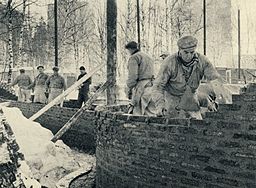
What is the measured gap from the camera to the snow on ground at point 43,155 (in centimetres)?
801

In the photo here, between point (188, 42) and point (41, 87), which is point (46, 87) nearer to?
point (41, 87)

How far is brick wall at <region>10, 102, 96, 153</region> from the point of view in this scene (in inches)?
429

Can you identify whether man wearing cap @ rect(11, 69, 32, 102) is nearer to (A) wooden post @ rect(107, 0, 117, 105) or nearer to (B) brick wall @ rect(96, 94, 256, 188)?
(A) wooden post @ rect(107, 0, 117, 105)

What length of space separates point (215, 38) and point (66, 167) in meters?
46.0

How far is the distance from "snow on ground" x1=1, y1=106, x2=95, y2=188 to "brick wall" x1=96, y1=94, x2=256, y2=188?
1.71m

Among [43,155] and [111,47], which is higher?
[111,47]

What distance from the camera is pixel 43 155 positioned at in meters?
8.65

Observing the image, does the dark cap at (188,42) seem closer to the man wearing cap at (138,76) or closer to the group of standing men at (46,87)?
the man wearing cap at (138,76)

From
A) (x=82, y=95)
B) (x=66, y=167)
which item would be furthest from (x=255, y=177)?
(x=82, y=95)

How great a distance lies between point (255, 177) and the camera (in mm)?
4379

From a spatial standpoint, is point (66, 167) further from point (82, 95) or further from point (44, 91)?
point (44, 91)

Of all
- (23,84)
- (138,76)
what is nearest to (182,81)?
(138,76)

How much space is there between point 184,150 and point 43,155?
431 centimetres

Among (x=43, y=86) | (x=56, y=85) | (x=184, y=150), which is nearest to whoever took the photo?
(x=184, y=150)
